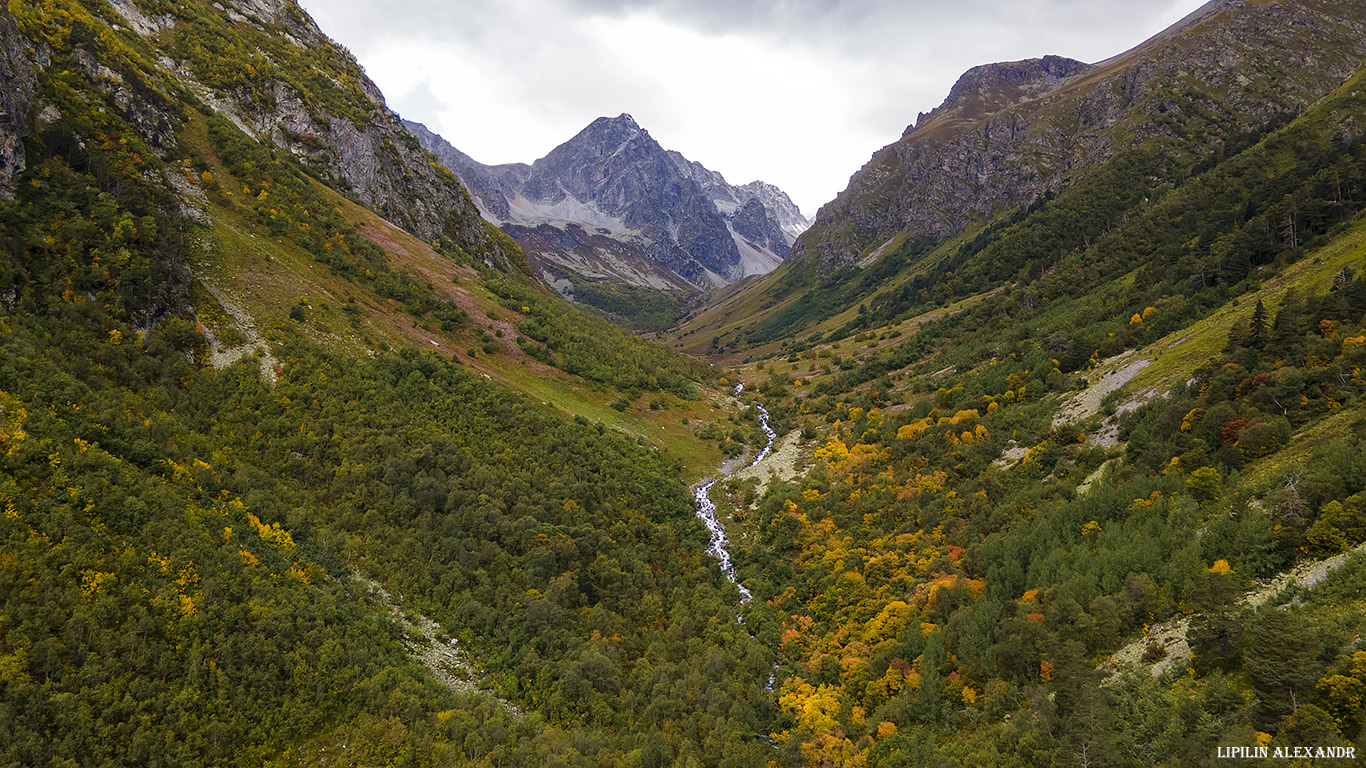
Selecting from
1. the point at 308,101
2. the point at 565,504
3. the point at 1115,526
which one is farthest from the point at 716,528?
the point at 308,101

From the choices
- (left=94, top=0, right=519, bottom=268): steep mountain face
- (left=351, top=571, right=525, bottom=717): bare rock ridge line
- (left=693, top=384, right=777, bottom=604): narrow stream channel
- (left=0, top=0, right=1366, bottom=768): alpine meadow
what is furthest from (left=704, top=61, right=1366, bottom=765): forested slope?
(left=94, top=0, right=519, bottom=268): steep mountain face

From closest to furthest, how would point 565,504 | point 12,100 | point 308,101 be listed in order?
1. point 12,100
2. point 565,504
3. point 308,101

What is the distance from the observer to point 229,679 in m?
22.7

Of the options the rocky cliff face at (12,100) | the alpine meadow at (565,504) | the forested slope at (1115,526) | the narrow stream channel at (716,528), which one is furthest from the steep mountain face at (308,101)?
the forested slope at (1115,526)

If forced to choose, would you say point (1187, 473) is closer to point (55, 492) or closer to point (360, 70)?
point (55, 492)

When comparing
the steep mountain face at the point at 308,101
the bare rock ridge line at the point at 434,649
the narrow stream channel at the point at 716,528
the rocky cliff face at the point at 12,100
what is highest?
the steep mountain face at the point at 308,101

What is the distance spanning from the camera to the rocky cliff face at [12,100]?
116ft

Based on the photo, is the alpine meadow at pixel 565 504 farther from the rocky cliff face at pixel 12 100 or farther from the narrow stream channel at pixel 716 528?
the narrow stream channel at pixel 716 528

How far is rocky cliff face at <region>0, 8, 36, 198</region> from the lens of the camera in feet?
116

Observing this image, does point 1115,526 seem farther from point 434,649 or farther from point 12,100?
point 12,100

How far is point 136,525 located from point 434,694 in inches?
614

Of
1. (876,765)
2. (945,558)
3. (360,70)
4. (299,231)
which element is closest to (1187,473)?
(945,558)

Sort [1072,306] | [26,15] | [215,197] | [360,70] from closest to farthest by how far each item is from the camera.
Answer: [26,15]
[215,197]
[1072,306]
[360,70]

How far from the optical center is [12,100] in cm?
3756
